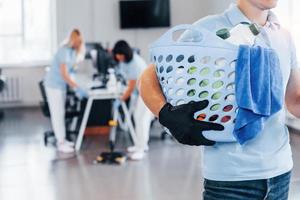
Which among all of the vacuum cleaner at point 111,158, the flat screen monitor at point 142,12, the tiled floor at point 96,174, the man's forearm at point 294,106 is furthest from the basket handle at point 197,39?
the flat screen monitor at point 142,12

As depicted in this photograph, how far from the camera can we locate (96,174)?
4.81 metres

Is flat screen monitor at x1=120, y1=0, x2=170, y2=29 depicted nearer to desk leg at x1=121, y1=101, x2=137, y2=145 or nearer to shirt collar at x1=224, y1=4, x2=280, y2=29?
desk leg at x1=121, y1=101, x2=137, y2=145

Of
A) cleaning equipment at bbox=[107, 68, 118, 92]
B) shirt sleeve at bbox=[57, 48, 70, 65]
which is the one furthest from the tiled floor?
shirt sleeve at bbox=[57, 48, 70, 65]

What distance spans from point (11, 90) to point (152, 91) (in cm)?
806

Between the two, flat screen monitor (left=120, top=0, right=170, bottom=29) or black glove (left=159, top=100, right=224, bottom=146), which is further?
flat screen monitor (left=120, top=0, right=170, bottom=29)

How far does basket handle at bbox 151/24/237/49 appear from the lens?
1.11 metres

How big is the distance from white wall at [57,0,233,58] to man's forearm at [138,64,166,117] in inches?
298

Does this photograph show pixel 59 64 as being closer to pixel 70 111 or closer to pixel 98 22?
pixel 70 111

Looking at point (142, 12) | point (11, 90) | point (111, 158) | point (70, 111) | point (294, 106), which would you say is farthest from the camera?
point (11, 90)

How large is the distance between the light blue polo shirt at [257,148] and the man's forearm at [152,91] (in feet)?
0.44

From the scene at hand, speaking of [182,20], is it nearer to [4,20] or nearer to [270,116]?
[4,20]

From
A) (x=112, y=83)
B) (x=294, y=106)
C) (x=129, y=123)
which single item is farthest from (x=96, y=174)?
(x=294, y=106)

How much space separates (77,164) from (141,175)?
79 cm

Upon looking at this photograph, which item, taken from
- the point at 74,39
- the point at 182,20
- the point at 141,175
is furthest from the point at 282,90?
the point at 182,20
